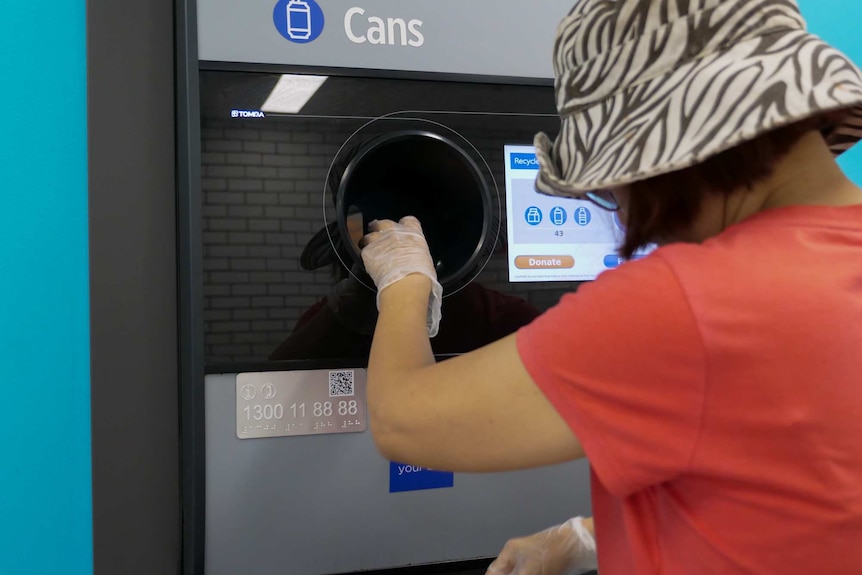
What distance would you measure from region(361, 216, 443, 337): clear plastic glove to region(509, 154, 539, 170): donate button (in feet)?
0.74

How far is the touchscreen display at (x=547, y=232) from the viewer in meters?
1.22

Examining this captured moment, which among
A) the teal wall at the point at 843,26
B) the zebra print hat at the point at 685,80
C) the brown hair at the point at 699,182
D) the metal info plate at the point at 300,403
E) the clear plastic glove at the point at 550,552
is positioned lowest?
the clear plastic glove at the point at 550,552

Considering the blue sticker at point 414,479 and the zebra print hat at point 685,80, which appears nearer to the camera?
the zebra print hat at point 685,80

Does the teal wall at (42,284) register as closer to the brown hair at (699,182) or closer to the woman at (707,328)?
the woman at (707,328)

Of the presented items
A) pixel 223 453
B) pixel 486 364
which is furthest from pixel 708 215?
pixel 223 453

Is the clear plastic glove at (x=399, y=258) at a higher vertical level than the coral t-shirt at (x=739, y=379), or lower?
higher

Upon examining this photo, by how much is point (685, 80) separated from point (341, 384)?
28.6 inches

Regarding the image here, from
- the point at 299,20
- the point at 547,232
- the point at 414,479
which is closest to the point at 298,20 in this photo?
the point at 299,20

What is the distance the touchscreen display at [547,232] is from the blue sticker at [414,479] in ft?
1.23

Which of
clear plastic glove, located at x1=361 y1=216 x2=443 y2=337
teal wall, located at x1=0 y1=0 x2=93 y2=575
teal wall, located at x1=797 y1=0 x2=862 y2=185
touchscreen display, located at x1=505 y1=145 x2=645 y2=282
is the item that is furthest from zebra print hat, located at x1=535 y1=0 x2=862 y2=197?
teal wall, located at x1=797 y1=0 x2=862 y2=185

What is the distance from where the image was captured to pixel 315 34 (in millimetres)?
1116

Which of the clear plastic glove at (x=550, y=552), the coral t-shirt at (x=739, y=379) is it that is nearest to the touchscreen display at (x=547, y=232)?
the clear plastic glove at (x=550, y=552)

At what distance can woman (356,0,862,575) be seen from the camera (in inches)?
23.9

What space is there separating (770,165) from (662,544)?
422 mm
